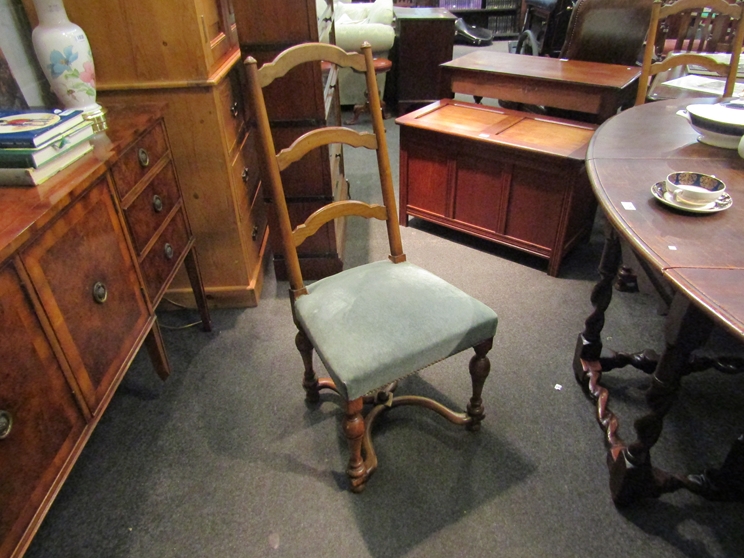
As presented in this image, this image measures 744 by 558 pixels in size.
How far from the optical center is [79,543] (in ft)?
4.09

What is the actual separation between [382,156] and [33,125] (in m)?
0.85

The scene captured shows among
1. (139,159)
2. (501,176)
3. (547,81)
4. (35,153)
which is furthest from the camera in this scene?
(547,81)

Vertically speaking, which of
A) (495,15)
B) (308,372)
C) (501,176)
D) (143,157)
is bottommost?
(308,372)

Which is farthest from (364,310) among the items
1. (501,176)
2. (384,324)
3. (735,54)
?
(735,54)

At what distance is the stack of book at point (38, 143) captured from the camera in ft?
3.32

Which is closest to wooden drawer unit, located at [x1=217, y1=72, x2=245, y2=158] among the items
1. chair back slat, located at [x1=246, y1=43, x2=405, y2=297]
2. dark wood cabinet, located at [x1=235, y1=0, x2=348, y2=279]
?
dark wood cabinet, located at [x1=235, y1=0, x2=348, y2=279]

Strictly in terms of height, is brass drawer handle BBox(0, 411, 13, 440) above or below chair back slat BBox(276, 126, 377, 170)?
below

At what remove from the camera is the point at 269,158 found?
4.15 ft

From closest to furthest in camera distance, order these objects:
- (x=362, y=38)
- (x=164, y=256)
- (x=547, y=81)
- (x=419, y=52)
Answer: (x=164, y=256) < (x=547, y=81) < (x=362, y=38) < (x=419, y=52)

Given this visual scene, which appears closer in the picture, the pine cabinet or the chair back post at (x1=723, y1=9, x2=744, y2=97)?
the pine cabinet

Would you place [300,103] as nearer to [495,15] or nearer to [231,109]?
[231,109]

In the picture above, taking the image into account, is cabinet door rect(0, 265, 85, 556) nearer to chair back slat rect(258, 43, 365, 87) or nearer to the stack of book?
the stack of book

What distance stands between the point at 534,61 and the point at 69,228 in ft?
7.97

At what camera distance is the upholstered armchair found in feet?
12.9
